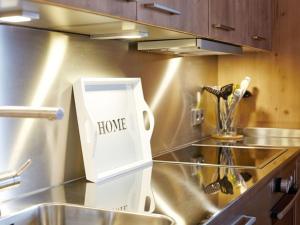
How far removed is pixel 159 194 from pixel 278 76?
1.46m

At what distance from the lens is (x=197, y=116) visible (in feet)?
7.84

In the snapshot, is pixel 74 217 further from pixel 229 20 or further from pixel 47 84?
pixel 229 20

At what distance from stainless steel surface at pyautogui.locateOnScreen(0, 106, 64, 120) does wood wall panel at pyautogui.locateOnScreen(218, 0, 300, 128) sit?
6.14ft

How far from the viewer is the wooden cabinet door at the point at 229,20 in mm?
1676

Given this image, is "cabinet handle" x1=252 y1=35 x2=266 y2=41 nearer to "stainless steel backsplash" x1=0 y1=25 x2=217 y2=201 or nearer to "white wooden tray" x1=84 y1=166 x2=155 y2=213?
"stainless steel backsplash" x1=0 y1=25 x2=217 y2=201

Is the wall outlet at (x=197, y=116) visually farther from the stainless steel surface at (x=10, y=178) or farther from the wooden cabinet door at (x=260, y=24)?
the stainless steel surface at (x=10, y=178)

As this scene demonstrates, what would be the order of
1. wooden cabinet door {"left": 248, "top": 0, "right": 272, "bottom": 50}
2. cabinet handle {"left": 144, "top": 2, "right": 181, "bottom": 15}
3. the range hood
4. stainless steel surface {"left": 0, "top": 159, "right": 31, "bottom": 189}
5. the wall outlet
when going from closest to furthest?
stainless steel surface {"left": 0, "top": 159, "right": 31, "bottom": 189}, cabinet handle {"left": 144, "top": 2, "right": 181, "bottom": 15}, the range hood, wooden cabinet door {"left": 248, "top": 0, "right": 272, "bottom": 50}, the wall outlet

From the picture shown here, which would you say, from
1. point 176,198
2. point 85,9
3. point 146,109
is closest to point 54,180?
point 176,198

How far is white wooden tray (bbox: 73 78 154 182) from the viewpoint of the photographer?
4.64 ft

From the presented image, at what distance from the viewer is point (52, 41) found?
4.44 ft

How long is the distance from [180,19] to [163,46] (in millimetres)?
334

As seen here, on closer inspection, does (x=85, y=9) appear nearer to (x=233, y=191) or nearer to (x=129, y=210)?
(x=129, y=210)

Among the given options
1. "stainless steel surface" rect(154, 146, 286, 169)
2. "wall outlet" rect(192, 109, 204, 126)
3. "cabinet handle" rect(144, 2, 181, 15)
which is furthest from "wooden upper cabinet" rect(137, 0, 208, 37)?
"wall outlet" rect(192, 109, 204, 126)

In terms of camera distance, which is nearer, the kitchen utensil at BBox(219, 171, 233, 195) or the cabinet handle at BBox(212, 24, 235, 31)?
the kitchen utensil at BBox(219, 171, 233, 195)
